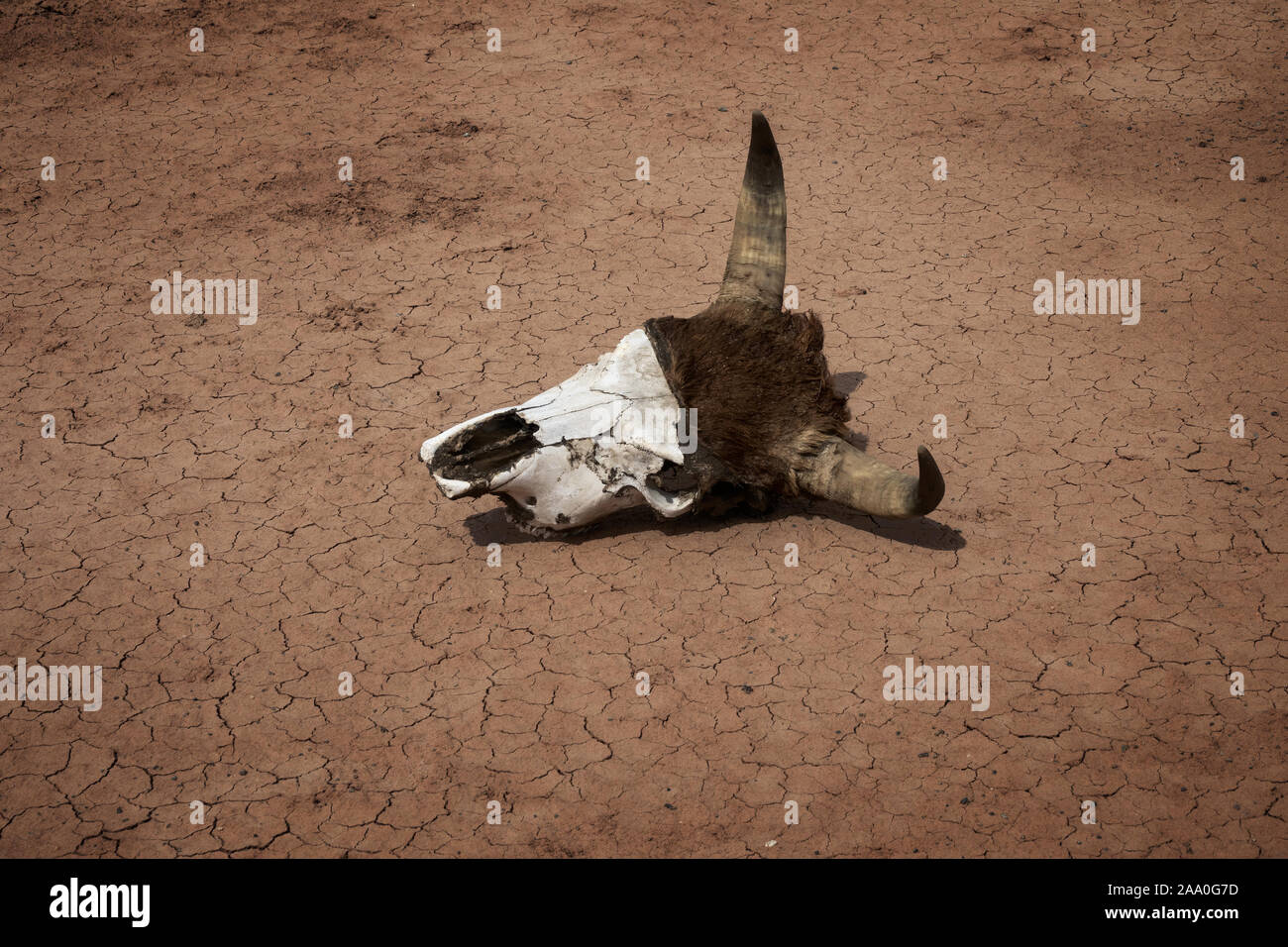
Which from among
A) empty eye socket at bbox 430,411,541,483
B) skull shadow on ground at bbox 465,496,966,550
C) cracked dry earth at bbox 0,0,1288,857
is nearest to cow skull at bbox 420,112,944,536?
empty eye socket at bbox 430,411,541,483

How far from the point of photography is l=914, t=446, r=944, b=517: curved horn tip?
4.18 meters

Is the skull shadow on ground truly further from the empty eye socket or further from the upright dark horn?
the upright dark horn

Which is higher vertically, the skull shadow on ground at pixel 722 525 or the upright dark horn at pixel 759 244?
the upright dark horn at pixel 759 244

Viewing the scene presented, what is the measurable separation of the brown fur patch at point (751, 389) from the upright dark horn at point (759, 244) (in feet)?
0.56

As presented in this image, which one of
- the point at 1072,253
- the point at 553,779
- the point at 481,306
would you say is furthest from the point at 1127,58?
the point at 553,779

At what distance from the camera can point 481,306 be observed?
7227mm

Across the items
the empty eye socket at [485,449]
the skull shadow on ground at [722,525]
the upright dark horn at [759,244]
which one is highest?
the upright dark horn at [759,244]

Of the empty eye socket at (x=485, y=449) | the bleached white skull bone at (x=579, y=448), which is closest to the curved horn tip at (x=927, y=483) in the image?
the bleached white skull bone at (x=579, y=448)

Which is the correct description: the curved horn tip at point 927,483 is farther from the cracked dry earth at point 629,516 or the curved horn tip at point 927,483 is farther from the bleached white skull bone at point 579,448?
the bleached white skull bone at point 579,448

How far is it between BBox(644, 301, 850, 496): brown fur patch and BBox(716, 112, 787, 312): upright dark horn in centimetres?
17

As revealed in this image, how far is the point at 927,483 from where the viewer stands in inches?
Result: 168

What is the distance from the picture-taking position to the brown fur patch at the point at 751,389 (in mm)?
4953

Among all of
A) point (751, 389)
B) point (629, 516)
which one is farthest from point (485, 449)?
point (751, 389)

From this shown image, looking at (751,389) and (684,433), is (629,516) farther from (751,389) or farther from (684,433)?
(751,389)
